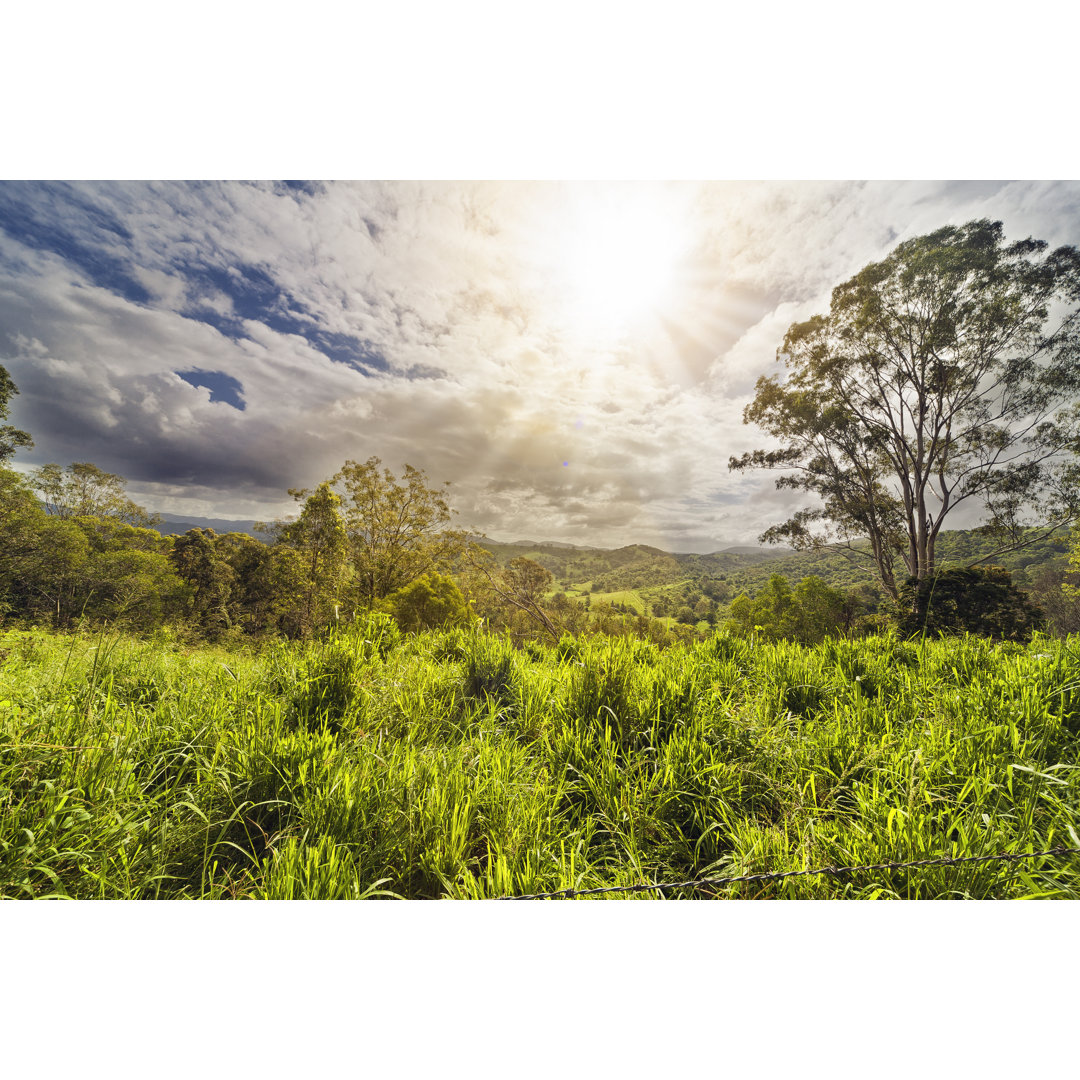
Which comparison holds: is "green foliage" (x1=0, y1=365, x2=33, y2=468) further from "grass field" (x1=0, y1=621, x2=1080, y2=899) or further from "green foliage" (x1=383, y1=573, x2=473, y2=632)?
"grass field" (x1=0, y1=621, x2=1080, y2=899)

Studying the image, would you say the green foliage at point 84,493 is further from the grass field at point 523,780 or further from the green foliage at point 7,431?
the grass field at point 523,780

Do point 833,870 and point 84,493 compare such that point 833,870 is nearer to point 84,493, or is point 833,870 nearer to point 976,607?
point 976,607

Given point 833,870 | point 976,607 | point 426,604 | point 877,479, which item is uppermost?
point 877,479

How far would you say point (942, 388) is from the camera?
6.78 metres

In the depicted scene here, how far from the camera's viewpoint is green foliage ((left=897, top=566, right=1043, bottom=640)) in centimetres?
527

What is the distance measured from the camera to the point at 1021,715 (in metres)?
1.47

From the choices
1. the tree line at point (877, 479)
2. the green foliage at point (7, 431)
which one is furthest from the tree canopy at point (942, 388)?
the green foliage at point (7, 431)

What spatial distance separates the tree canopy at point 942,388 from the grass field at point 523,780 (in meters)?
6.97

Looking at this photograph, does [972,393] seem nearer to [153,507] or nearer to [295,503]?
[295,503]

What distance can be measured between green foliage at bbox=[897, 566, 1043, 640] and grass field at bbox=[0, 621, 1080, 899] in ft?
14.8

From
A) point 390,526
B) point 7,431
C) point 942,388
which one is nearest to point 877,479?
point 942,388

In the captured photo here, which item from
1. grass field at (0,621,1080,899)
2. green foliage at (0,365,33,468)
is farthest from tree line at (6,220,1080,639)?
grass field at (0,621,1080,899)

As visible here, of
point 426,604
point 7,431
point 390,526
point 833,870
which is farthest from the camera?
point 390,526

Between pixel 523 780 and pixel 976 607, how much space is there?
24.3 ft
